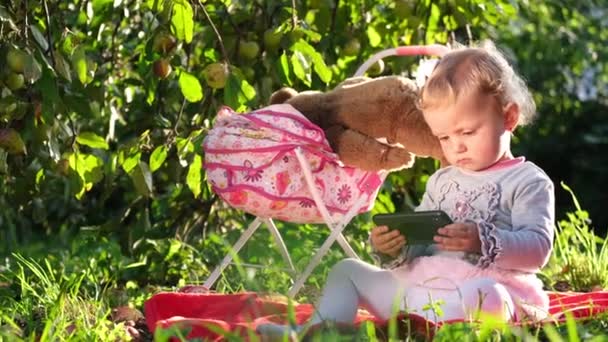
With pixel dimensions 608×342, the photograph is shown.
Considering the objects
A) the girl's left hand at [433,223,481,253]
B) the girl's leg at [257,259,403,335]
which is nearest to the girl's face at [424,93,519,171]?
the girl's left hand at [433,223,481,253]

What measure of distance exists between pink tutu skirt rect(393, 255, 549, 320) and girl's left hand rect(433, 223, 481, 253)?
11 centimetres

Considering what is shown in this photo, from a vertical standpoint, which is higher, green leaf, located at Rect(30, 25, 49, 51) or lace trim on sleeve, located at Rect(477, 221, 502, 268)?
green leaf, located at Rect(30, 25, 49, 51)

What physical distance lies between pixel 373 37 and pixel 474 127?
1430mm

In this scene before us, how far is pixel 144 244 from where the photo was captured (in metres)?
3.66

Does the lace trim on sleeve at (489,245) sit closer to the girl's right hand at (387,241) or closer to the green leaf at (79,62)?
the girl's right hand at (387,241)

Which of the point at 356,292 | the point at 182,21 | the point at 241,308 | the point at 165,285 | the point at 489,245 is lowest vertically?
the point at 165,285

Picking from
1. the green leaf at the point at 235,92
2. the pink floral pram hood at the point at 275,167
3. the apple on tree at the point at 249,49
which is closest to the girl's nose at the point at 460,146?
the pink floral pram hood at the point at 275,167

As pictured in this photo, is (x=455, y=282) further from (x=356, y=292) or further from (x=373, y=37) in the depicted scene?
(x=373, y=37)

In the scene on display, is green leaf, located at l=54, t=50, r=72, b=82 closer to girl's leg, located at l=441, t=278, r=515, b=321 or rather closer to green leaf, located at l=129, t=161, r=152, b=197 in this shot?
green leaf, located at l=129, t=161, r=152, b=197

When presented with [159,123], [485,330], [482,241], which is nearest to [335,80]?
[159,123]

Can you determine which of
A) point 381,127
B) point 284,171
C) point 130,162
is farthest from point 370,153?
point 130,162

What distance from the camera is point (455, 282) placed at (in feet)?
8.04

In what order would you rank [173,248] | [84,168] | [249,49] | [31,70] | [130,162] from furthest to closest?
[173,248] → [249,49] → [130,162] → [84,168] → [31,70]

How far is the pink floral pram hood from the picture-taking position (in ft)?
Answer: 9.51
